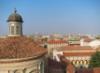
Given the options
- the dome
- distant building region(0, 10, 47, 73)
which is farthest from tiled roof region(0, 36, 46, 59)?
the dome

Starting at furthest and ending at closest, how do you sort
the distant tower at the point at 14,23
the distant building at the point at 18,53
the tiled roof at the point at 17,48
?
the distant tower at the point at 14,23
the tiled roof at the point at 17,48
the distant building at the point at 18,53

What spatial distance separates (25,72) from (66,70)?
34.4 ft

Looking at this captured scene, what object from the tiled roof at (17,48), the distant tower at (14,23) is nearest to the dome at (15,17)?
the distant tower at (14,23)

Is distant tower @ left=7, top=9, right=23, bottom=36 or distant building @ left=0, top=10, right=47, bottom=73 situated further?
distant tower @ left=7, top=9, right=23, bottom=36

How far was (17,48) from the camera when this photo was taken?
72.0 feet

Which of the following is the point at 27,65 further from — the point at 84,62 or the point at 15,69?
the point at 84,62

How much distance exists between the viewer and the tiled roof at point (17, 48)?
20.7 meters

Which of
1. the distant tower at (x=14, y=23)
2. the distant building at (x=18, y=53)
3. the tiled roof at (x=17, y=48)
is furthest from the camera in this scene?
the distant tower at (x=14, y=23)

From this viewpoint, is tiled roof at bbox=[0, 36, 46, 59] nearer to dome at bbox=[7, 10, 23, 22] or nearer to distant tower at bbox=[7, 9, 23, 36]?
distant tower at bbox=[7, 9, 23, 36]

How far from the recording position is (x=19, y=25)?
80.8ft

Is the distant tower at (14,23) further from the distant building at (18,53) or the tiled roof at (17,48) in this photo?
the tiled roof at (17,48)

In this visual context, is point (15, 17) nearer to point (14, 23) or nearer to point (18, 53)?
point (14, 23)

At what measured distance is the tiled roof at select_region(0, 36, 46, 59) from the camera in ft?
67.9

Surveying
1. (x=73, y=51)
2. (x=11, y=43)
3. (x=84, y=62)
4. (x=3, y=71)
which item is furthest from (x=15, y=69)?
(x=73, y=51)
